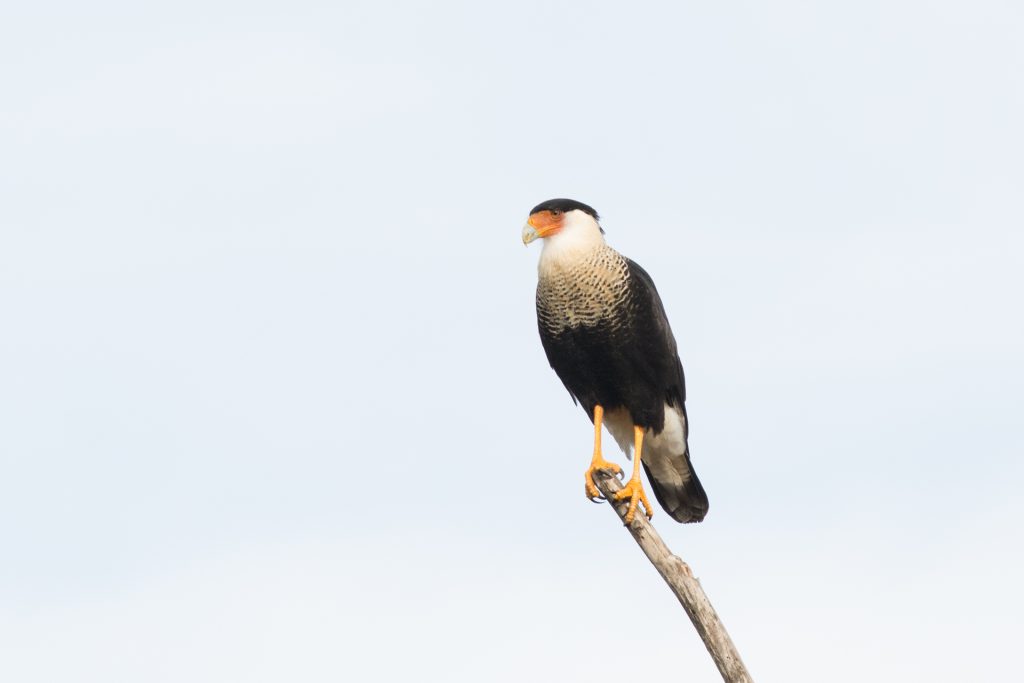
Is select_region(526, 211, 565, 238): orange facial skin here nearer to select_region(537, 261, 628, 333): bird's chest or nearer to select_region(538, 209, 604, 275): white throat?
select_region(538, 209, 604, 275): white throat

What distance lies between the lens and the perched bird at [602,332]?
30.2ft

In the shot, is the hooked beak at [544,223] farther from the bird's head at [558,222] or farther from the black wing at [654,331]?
the black wing at [654,331]

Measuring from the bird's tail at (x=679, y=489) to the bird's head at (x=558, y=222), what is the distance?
155 cm

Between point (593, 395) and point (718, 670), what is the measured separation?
2.38 meters

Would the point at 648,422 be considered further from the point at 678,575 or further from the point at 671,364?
the point at 678,575

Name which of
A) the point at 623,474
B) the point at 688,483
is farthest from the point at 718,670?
the point at 688,483

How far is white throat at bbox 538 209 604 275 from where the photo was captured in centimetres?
920

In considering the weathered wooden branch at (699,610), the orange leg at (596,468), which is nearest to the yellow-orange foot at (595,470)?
the orange leg at (596,468)

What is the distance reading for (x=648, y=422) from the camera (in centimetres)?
951

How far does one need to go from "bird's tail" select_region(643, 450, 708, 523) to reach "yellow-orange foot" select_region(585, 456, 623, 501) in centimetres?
74

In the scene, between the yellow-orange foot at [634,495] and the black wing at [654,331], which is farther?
the black wing at [654,331]

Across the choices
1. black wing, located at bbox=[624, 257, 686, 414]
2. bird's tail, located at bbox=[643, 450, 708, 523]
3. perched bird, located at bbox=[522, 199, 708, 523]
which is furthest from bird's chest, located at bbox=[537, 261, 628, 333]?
bird's tail, located at bbox=[643, 450, 708, 523]

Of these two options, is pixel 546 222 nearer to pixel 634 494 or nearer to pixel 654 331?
pixel 654 331

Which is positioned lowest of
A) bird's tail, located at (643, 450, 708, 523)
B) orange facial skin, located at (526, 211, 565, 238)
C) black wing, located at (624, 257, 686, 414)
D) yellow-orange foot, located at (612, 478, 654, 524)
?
yellow-orange foot, located at (612, 478, 654, 524)
